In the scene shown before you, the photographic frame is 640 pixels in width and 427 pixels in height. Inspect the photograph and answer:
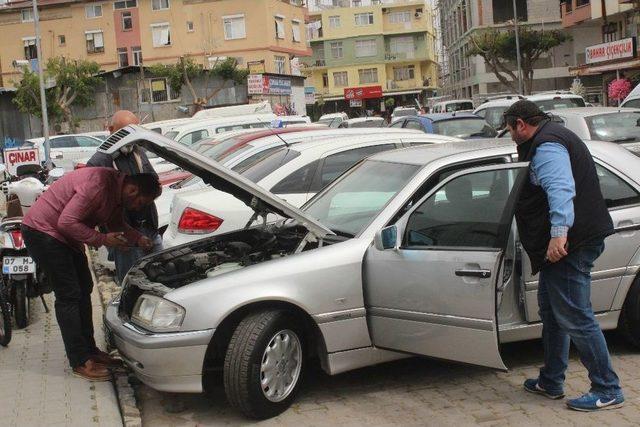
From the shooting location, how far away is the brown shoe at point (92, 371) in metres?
5.65

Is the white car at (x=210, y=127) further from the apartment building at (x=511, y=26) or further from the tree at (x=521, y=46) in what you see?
the apartment building at (x=511, y=26)

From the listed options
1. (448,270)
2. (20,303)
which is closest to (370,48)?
(20,303)

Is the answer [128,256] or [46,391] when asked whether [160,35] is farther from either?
[46,391]

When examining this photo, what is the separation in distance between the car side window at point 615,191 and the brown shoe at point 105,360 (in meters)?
3.81

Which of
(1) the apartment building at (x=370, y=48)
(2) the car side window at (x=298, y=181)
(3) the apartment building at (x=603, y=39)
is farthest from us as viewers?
(1) the apartment building at (x=370, y=48)

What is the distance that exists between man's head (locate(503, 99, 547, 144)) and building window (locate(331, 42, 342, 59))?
266 ft

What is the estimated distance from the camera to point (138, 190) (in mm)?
5473

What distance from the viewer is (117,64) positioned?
56.1 m

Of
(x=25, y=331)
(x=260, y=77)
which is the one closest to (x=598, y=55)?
A: (x=260, y=77)

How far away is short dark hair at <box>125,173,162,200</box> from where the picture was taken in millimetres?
5473

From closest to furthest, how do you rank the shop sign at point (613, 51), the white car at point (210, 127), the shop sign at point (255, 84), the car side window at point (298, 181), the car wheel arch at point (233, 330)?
1. the car wheel arch at point (233, 330)
2. the car side window at point (298, 181)
3. the white car at point (210, 127)
4. the shop sign at point (613, 51)
5. the shop sign at point (255, 84)

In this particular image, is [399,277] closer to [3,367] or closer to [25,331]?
[3,367]

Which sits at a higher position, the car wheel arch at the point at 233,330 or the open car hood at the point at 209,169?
the open car hood at the point at 209,169

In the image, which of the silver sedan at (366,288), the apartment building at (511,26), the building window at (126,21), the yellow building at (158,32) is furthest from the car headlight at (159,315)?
the building window at (126,21)
